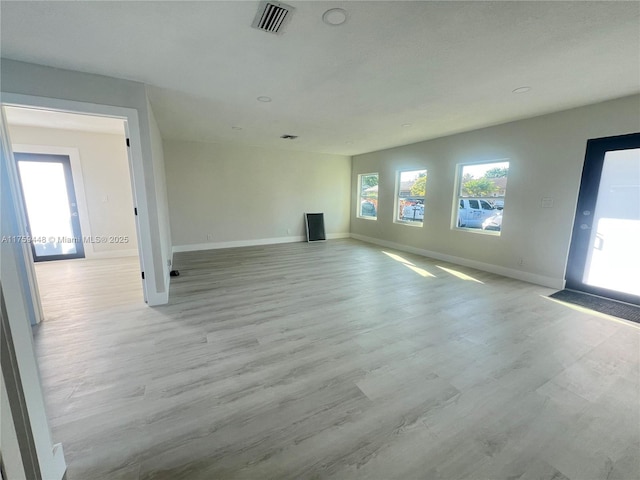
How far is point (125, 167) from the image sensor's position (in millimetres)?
5676

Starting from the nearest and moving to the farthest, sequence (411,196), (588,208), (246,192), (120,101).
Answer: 1. (120,101)
2. (588,208)
3. (411,196)
4. (246,192)

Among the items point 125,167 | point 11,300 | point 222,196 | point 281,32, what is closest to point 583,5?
point 281,32

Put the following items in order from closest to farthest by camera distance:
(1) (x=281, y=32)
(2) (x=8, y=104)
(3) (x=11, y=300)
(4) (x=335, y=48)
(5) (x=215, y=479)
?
1. (3) (x=11, y=300)
2. (5) (x=215, y=479)
3. (1) (x=281, y=32)
4. (4) (x=335, y=48)
5. (2) (x=8, y=104)

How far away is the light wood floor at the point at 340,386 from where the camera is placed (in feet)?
4.56

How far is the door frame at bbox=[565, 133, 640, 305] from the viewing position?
3219mm

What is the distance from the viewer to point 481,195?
4.78 meters

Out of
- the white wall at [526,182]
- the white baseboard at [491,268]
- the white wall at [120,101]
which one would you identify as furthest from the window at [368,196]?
the white wall at [120,101]

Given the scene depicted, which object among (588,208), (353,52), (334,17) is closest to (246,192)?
(353,52)

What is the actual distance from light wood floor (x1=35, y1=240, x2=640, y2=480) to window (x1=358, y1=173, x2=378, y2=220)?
4198 millimetres

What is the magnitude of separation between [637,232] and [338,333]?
3849 mm

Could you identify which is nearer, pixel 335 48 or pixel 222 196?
pixel 335 48

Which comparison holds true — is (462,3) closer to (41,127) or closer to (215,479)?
(215,479)

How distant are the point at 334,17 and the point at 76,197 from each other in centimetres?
625

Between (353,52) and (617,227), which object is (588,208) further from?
(353,52)
